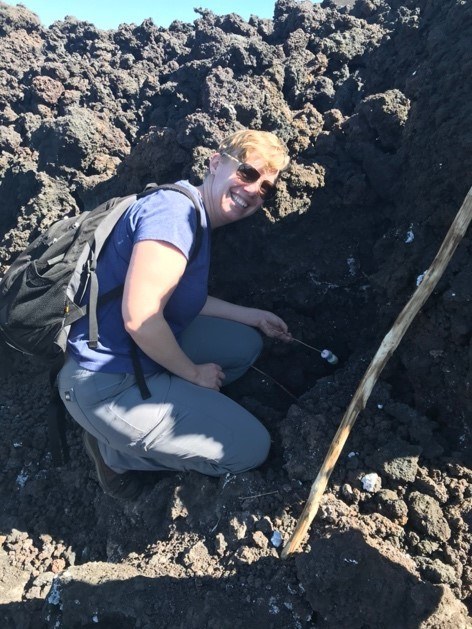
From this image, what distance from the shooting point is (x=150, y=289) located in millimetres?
2115

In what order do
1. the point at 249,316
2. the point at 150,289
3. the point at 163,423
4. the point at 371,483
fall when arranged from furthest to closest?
1. the point at 249,316
2. the point at 163,423
3. the point at 371,483
4. the point at 150,289

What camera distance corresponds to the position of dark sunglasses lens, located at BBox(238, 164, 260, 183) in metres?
2.45

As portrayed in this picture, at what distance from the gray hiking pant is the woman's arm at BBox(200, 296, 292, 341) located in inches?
25.4

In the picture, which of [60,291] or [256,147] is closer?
[60,291]

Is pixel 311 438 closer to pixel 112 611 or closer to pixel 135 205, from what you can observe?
pixel 112 611

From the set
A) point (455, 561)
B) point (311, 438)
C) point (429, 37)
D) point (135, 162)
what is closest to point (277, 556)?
point (311, 438)

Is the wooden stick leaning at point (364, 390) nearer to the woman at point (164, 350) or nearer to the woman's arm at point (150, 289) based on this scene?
the woman at point (164, 350)

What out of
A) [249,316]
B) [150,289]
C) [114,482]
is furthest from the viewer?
[249,316]

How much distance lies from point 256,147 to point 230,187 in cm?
23

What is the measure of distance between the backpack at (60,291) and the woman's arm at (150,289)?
0.16 meters

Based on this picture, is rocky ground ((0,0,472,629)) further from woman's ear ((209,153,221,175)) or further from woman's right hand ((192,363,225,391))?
woman's ear ((209,153,221,175))

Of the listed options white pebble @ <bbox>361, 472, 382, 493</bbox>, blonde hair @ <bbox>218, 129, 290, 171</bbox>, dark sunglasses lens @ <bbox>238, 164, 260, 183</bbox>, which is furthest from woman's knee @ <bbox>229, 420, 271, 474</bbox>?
blonde hair @ <bbox>218, 129, 290, 171</bbox>

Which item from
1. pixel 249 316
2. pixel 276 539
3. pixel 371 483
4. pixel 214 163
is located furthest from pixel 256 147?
pixel 276 539

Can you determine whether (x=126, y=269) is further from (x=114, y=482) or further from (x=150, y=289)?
(x=114, y=482)
